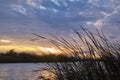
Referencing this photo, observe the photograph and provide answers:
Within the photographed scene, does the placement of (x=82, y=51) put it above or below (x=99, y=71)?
above

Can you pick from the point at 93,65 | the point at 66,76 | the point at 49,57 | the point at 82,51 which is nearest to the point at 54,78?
the point at 49,57

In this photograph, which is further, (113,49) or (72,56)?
(72,56)

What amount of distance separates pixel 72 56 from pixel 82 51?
25 centimetres

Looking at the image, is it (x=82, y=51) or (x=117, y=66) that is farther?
(x=82, y=51)

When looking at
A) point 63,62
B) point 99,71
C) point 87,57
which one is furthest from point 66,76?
point 99,71

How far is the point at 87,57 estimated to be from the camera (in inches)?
271

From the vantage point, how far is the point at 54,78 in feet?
29.4

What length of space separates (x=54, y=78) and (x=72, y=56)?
179 cm

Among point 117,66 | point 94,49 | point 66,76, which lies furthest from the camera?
point 66,76

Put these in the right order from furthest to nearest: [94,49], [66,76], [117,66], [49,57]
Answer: [49,57]
[66,76]
[94,49]
[117,66]

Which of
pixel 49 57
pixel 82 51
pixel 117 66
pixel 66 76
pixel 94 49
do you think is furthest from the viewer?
pixel 49 57

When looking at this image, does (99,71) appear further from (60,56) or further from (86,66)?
(60,56)

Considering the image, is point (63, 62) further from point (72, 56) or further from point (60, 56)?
point (72, 56)

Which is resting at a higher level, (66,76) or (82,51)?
(82,51)
